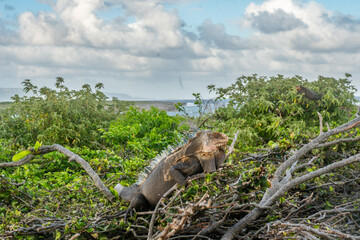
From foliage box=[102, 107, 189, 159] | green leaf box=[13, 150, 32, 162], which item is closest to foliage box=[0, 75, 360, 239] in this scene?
foliage box=[102, 107, 189, 159]

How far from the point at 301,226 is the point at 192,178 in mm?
949

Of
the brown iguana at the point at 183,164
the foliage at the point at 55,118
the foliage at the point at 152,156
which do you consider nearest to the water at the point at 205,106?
the foliage at the point at 152,156

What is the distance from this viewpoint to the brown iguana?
9.86ft

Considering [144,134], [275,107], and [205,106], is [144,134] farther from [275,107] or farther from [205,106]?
[275,107]

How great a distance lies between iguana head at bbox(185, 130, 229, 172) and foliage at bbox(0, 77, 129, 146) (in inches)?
288

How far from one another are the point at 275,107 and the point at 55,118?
6247 mm

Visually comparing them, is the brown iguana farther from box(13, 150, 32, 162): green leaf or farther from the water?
the water

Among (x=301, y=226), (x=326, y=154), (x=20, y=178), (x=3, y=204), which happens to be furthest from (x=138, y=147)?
(x=301, y=226)

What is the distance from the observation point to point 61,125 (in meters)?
10.1

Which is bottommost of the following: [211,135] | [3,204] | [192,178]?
[3,204]

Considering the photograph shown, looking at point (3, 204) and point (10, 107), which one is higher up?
point (10, 107)

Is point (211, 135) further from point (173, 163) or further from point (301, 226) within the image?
point (301, 226)

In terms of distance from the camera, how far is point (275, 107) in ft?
31.8

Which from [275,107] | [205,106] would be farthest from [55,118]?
[275,107]
